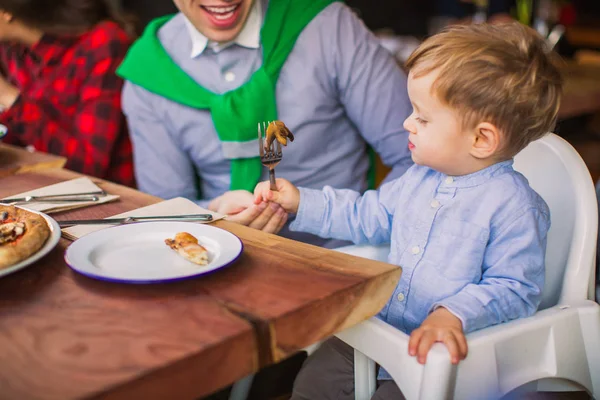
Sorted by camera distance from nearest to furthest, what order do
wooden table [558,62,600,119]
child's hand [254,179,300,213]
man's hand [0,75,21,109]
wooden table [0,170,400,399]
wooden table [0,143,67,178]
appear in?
wooden table [0,170,400,399] → child's hand [254,179,300,213] → wooden table [0,143,67,178] → man's hand [0,75,21,109] → wooden table [558,62,600,119]

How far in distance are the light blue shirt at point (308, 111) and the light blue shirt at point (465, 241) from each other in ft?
1.13

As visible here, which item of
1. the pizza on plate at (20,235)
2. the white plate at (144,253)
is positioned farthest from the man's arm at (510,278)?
the pizza on plate at (20,235)

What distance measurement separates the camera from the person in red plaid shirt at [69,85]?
197 centimetres

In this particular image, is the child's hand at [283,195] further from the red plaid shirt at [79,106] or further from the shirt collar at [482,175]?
the red plaid shirt at [79,106]

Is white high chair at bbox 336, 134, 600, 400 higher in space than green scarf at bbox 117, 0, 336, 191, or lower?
lower

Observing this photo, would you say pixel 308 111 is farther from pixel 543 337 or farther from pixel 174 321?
pixel 174 321

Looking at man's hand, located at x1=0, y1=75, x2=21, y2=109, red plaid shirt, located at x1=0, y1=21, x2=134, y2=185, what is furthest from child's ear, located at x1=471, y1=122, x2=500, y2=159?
man's hand, located at x1=0, y1=75, x2=21, y2=109

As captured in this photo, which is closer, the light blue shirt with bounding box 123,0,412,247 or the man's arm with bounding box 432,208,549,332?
the man's arm with bounding box 432,208,549,332

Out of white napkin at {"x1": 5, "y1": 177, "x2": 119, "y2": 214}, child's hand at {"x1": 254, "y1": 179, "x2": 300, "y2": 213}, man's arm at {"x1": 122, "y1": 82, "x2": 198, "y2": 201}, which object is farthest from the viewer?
man's arm at {"x1": 122, "y1": 82, "x2": 198, "y2": 201}

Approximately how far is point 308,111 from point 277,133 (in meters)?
0.45

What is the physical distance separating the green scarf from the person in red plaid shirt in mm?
289

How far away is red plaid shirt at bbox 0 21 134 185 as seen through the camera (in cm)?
197

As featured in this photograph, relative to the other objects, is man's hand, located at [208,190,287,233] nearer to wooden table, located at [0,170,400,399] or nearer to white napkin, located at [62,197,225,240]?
white napkin, located at [62,197,225,240]

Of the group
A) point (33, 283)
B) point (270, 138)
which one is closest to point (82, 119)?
point (270, 138)
